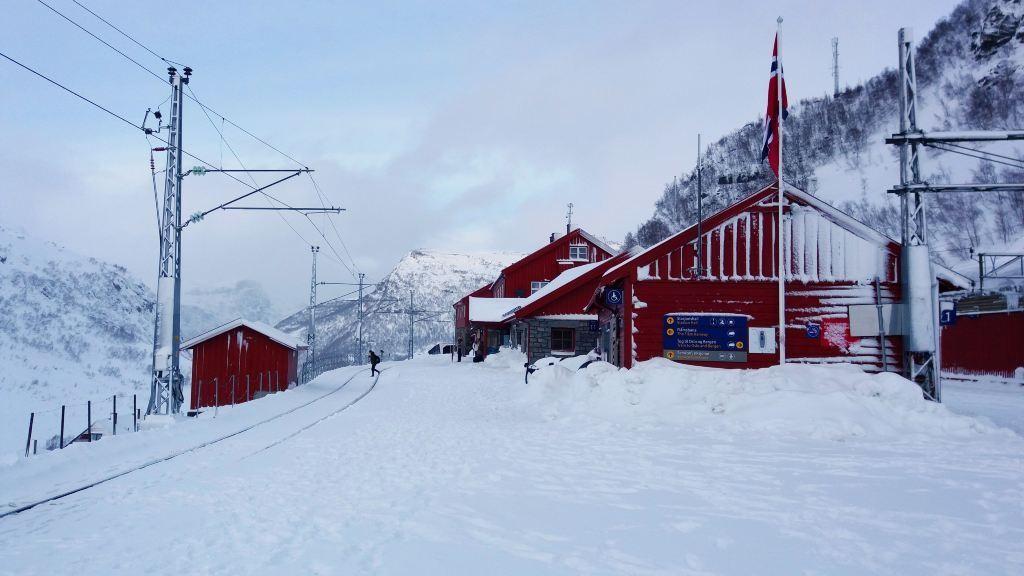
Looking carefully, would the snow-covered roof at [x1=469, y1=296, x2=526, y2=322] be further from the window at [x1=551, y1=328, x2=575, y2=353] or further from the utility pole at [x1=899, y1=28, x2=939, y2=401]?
the utility pole at [x1=899, y1=28, x2=939, y2=401]

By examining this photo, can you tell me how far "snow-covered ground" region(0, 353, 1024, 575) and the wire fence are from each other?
12.1 ft

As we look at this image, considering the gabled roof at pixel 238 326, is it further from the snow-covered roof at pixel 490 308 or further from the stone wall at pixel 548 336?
the snow-covered roof at pixel 490 308

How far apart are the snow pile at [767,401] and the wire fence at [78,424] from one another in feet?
35.3

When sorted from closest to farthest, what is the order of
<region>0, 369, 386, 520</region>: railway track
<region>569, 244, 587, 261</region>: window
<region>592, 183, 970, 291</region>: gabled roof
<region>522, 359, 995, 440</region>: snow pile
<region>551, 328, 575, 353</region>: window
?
<region>0, 369, 386, 520</region>: railway track, <region>522, 359, 995, 440</region>: snow pile, <region>592, 183, 970, 291</region>: gabled roof, <region>551, 328, 575, 353</region>: window, <region>569, 244, 587, 261</region>: window

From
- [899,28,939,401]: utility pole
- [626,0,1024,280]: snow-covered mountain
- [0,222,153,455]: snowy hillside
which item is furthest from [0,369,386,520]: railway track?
[626,0,1024,280]: snow-covered mountain

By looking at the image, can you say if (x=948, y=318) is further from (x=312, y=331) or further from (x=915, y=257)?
(x=312, y=331)

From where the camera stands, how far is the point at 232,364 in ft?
90.6

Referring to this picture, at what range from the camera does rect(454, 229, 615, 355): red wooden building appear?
162 feet

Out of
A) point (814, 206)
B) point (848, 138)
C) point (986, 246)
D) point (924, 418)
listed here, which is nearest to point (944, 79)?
point (848, 138)

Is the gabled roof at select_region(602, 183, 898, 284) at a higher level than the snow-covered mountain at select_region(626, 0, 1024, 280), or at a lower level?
lower

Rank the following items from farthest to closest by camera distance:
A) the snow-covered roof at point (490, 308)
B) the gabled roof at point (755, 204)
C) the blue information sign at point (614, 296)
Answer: the snow-covered roof at point (490, 308), the blue information sign at point (614, 296), the gabled roof at point (755, 204)

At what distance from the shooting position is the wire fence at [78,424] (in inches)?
668

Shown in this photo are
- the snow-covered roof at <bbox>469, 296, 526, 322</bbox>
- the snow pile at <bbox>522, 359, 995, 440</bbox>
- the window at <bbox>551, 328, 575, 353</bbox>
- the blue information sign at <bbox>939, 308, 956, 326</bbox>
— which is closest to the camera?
the snow pile at <bbox>522, 359, 995, 440</bbox>

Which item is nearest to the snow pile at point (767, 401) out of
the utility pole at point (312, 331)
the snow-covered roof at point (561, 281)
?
the snow-covered roof at point (561, 281)
